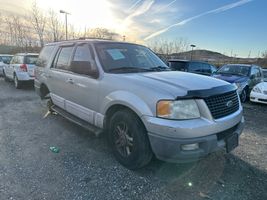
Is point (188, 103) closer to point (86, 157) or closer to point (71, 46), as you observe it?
point (86, 157)

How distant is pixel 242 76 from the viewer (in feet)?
30.9

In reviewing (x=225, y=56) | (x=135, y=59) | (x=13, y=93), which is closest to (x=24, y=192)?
(x=135, y=59)

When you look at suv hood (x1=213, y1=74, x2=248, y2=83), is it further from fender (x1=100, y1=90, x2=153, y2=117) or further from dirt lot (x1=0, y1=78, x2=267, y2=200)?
fender (x1=100, y1=90, x2=153, y2=117)

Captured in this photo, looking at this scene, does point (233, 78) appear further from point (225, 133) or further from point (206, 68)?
point (225, 133)

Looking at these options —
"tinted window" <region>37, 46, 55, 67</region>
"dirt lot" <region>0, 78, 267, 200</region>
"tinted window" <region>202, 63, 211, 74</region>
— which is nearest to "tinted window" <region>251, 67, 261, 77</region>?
"tinted window" <region>202, 63, 211, 74</region>

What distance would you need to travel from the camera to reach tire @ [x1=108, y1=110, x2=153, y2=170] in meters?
3.01

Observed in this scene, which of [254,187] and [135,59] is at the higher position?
[135,59]

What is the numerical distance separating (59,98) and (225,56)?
50150 millimetres

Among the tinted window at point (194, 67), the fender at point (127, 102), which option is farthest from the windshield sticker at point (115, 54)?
the tinted window at point (194, 67)

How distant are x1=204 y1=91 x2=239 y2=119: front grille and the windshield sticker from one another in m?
1.75

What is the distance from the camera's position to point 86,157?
366 cm

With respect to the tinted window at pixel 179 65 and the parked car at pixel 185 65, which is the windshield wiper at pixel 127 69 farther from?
the tinted window at pixel 179 65

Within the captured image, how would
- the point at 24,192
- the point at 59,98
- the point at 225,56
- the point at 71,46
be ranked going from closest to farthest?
the point at 24,192
the point at 71,46
the point at 59,98
the point at 225,56

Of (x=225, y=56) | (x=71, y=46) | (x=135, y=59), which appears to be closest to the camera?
(x=135, y=59)
